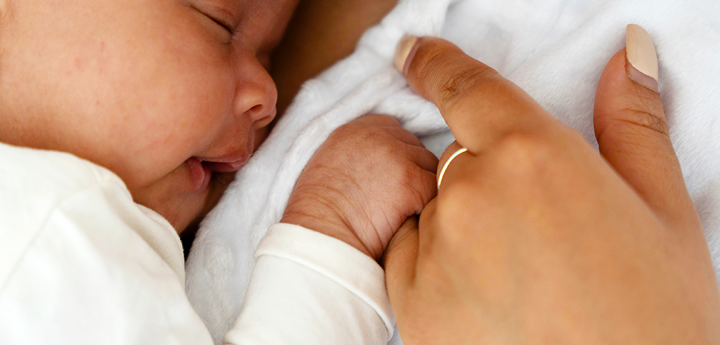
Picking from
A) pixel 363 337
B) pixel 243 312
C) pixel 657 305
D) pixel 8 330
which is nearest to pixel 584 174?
pixel 657 305

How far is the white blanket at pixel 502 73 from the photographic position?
544 millimetres

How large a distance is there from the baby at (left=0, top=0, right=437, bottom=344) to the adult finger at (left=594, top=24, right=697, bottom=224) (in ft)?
0.79

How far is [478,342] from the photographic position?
1.27 feet

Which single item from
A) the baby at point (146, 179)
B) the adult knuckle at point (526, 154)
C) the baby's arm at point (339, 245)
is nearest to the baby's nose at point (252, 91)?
the baby at point (146, 179)

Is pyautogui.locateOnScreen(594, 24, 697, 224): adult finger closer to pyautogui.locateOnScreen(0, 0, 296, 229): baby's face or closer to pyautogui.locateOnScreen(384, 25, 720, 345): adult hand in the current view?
pyautogui.locateOnScreen(384, 25, 720, 345): adult hand

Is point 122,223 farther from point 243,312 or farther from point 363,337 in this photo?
point 363,337

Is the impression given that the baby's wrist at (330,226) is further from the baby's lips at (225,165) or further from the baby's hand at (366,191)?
the baby's lips at (225,165)

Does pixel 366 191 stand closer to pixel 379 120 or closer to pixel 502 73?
pixel 379 120

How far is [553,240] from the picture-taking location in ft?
1.16

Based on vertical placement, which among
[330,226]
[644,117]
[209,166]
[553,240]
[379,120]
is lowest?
[209,166]

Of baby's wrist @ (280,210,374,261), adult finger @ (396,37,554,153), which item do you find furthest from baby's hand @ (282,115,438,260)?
adult finger @ (396,37,554,153)

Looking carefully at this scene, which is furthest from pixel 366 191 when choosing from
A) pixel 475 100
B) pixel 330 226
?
pixel 475 100

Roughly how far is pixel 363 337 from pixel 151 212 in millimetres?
332

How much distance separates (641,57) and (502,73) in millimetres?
213
